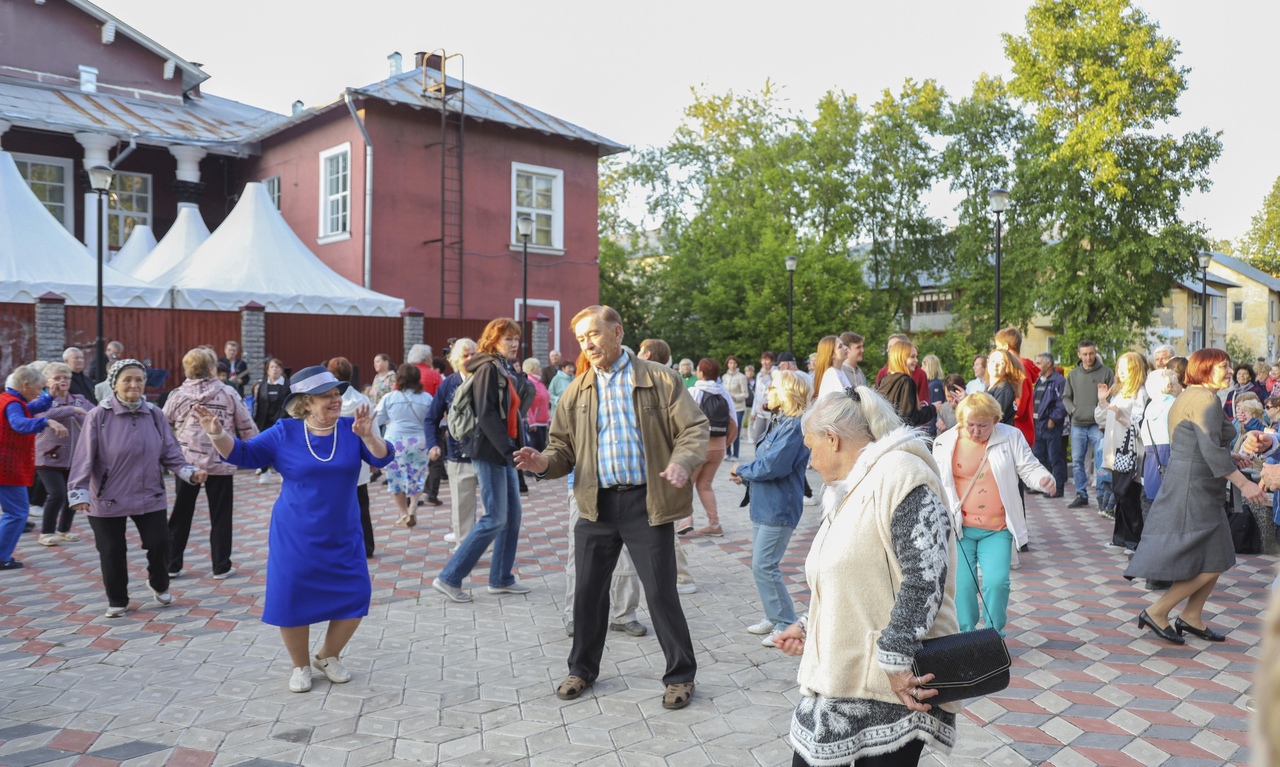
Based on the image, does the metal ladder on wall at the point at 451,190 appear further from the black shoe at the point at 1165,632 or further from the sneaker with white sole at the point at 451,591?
the black shoe at the point at 1165,632

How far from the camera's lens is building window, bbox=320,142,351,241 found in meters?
22.3

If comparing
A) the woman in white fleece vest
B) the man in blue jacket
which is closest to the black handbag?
the woman in white fleece vest

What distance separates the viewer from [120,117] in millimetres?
22953

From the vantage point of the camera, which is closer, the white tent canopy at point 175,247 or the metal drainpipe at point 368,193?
the white tent canopy at point 175,247

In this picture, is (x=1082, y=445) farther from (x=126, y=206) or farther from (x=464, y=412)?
(x=126, y=206)

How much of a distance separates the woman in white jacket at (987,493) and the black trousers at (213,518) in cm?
562

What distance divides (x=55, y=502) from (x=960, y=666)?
947cm

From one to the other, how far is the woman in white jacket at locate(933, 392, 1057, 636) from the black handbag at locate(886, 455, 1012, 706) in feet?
9.23

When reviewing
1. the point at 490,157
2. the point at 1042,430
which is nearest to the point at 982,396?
the point at 1042,430

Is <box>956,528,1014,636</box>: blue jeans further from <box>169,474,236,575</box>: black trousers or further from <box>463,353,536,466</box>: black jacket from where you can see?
<box>169,474,236,575</box>: black trousers

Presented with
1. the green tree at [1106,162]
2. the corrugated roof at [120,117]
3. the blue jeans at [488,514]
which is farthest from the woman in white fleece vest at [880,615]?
the green tree at [1106,162]

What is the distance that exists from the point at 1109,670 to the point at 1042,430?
7329 millimetres

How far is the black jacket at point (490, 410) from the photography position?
668cm

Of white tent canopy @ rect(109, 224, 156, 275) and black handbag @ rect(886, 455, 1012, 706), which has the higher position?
white tent canopy @ rect(109, 224, 156, 275)
